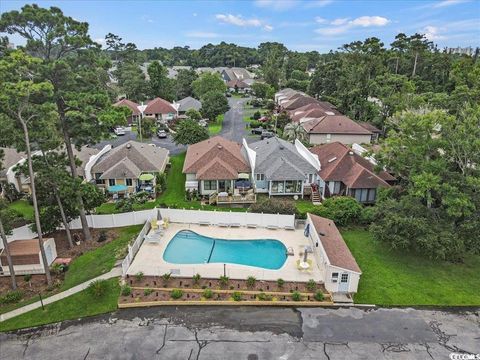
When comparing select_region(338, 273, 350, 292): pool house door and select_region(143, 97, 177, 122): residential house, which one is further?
select_region(143, 97, 177, 122): residential house

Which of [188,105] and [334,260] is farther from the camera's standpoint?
[188,105]

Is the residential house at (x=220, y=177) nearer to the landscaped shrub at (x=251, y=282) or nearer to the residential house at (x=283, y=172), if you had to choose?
the residential house at (x=283, y=172)

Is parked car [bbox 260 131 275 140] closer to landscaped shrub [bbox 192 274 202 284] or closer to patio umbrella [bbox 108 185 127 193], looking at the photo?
patio umbrella [bbox 108 185 127 193]

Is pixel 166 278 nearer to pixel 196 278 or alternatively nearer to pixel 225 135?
pixel 196 278

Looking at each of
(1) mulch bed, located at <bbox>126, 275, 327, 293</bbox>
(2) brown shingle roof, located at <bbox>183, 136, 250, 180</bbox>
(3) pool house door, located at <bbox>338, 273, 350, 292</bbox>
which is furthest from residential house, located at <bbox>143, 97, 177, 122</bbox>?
(3) pool house door, located at <bbox>338, 273, 350, 292</bbox>

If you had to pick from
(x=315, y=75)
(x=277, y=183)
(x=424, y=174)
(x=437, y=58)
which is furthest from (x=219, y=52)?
(x=424, y=174)

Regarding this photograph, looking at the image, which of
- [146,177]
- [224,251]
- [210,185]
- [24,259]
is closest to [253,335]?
[224,251]
